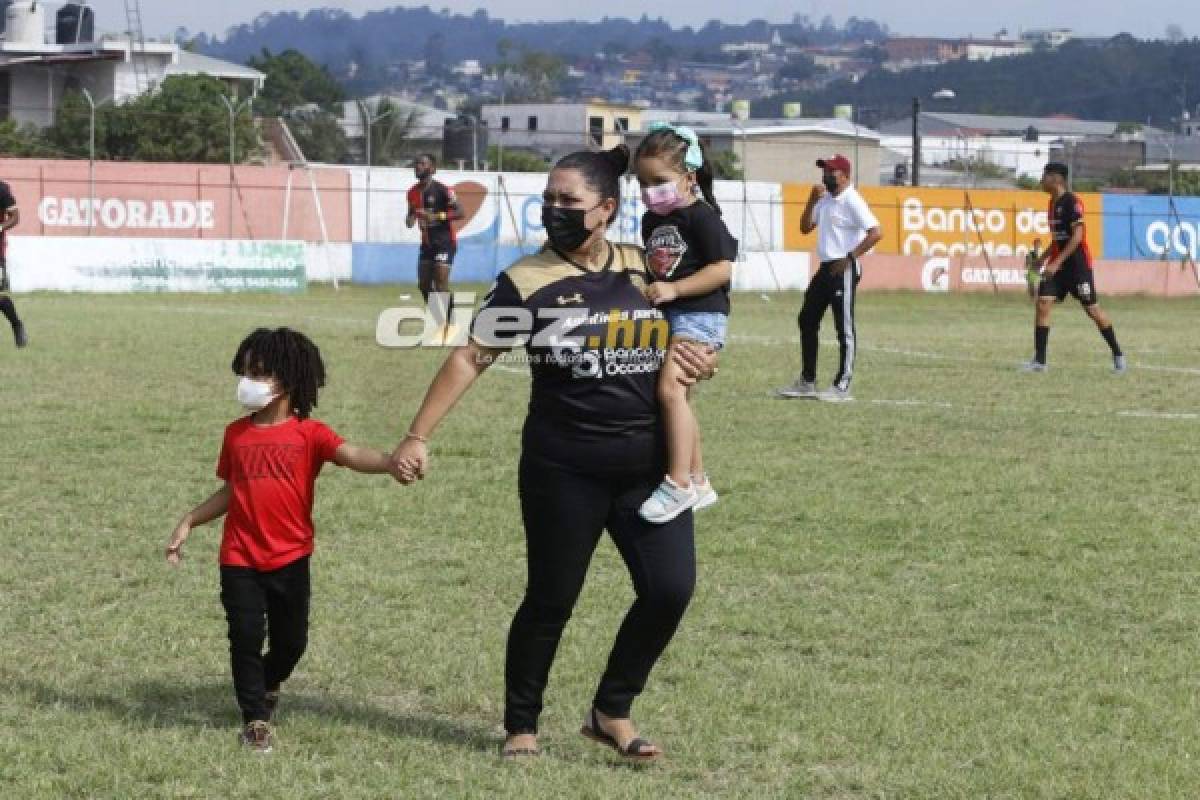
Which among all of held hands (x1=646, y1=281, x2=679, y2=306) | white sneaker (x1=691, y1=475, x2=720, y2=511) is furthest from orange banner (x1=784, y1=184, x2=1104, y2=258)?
held hands (x1=646, y1=281, x2=679, y2=306)

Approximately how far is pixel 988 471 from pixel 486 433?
11.0 feet

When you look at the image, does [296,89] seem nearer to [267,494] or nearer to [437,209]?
[437,209]

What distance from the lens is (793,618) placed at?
787cm

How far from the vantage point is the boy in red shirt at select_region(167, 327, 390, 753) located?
593 cm

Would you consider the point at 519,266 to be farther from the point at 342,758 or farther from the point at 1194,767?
the point at 1194,767

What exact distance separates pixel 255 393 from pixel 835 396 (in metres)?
10.2

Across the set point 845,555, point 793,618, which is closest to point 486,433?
point 845,555

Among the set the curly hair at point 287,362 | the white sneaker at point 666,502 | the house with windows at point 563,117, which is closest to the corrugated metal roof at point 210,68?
the house with windows at point 563,117

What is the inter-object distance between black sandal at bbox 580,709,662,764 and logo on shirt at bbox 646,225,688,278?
1.35 meters

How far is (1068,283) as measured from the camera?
18.9 metres

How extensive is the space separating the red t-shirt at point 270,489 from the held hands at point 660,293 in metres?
1.01

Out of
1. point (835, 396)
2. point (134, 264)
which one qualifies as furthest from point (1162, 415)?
point (134, 264)

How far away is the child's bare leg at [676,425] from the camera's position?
5812 mm

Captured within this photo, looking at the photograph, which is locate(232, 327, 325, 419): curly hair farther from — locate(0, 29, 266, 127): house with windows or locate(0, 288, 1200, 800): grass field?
locate(0, 29, 266, 127): house with windows
